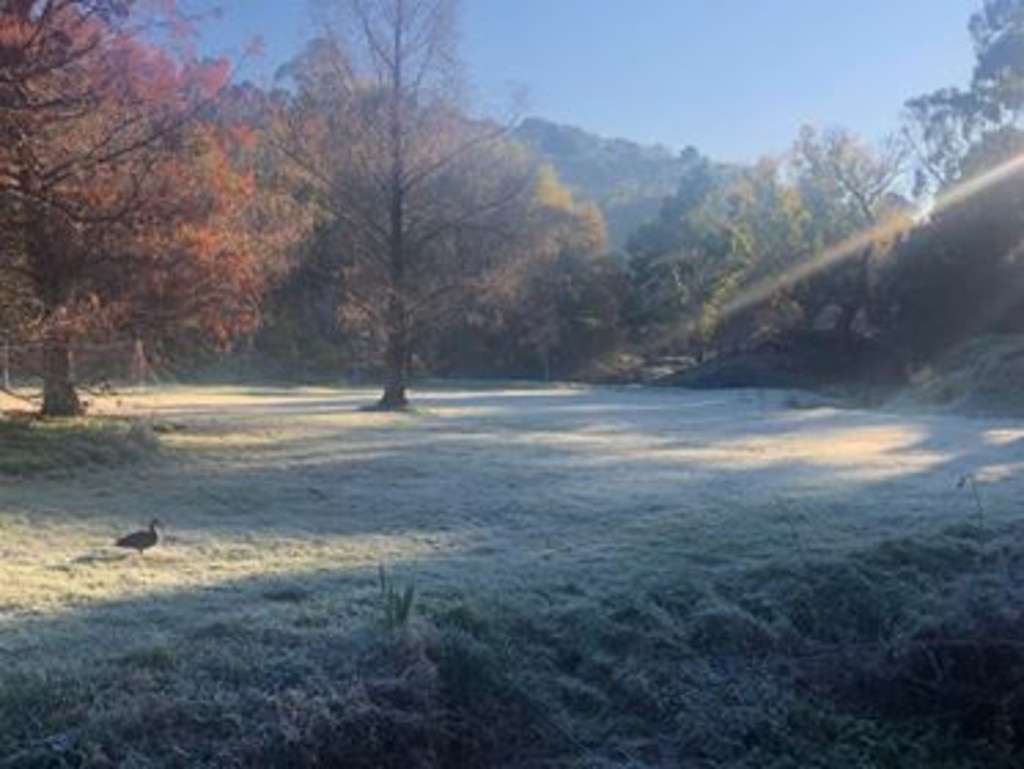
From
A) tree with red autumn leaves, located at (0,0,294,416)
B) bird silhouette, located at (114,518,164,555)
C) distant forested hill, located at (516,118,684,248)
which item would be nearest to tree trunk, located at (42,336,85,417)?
tree with red autumn leaves, located at (0,0,294,416)

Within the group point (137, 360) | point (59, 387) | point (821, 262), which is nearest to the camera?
point (137, 360)

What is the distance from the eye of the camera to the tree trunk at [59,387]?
1588cm

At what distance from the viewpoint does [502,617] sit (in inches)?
283

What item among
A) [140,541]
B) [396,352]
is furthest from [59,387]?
[396,352]

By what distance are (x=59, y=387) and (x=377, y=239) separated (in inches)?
414

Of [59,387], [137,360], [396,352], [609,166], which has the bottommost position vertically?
[59,387]

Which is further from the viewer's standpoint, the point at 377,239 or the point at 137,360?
the point at 377,239

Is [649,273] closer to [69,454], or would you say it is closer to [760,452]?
[760,452]

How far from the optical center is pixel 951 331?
3897 cm

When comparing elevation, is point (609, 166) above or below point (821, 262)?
above

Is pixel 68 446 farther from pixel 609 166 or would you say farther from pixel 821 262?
pixel 609 166

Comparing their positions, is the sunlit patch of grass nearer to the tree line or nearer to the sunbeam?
the tree line

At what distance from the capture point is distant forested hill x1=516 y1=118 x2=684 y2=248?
120m

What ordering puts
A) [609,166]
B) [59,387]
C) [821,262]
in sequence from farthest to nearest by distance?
1. [609,166]
2. [821,262]
3. [59,387]
